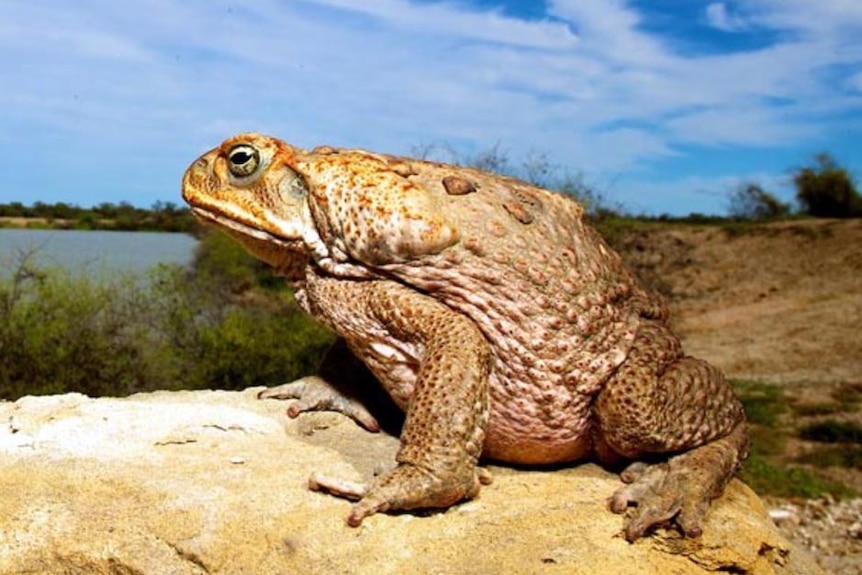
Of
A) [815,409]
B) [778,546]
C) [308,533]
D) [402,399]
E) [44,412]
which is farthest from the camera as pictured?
[815,409]

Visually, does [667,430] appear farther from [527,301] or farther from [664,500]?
[527,301]

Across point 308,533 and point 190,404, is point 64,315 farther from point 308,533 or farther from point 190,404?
point 308,533

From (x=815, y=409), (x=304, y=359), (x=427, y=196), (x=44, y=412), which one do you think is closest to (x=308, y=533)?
(x=427, y=196)

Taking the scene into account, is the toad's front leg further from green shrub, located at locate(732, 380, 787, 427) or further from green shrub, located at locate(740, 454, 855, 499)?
green shrub, located at locate(732, 380, 787, 427)

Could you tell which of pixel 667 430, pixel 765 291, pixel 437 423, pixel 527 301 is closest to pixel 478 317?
pixel 527 301

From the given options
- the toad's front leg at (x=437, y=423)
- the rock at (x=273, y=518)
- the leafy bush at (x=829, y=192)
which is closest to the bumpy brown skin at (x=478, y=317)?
the toad's front leg at (x=437, y=423)

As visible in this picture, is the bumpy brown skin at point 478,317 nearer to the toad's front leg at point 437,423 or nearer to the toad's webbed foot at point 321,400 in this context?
the toad's front leg at point 437,423

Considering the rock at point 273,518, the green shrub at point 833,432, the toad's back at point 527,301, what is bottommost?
the green shrub at point 833,432

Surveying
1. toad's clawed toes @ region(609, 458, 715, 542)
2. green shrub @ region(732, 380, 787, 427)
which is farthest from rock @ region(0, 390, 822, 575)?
green shrub @ region(732, 380, 787, 427)
